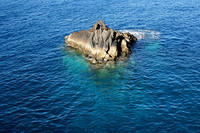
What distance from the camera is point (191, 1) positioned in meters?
125

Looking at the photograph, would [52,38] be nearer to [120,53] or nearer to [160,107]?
[120,53]

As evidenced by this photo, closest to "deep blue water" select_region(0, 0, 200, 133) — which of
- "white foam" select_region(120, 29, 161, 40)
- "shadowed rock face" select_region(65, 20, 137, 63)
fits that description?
"white foam" select_region(120, 29, 161, 40)

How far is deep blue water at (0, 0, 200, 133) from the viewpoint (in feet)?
151

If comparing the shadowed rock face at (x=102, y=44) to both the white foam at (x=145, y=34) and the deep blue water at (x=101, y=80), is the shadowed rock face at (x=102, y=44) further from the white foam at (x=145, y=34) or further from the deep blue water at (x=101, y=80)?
A: the white foam at (x=145, y=34)

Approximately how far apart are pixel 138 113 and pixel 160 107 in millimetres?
5339

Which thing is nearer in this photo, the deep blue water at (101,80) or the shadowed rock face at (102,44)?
the deep blue water at (101,80)

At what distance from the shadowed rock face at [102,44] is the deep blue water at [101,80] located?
10.8ft

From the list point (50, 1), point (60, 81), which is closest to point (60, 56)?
point (60, 81)

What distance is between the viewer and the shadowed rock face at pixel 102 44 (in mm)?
70312

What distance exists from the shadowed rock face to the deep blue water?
3.28 m

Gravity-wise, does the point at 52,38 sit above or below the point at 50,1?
below

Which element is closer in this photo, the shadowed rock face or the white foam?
the shadowed rock face

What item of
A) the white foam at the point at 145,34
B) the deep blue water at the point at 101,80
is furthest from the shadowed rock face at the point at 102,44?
the white foam at the point at 145,34

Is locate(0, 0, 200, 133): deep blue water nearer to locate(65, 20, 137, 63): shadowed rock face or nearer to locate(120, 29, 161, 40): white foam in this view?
locate(120, 29, 161, 40): white foam
